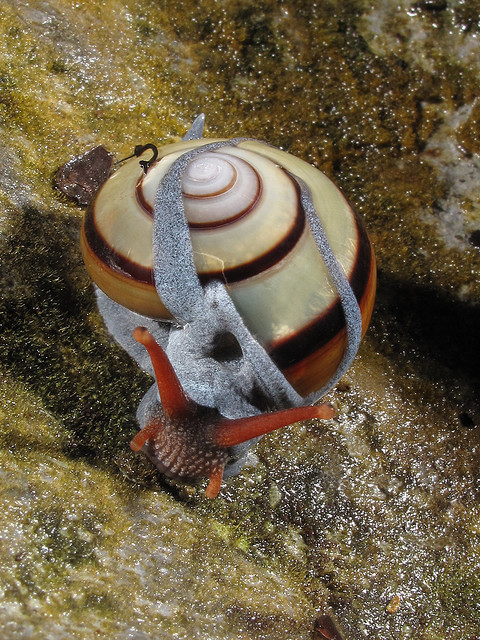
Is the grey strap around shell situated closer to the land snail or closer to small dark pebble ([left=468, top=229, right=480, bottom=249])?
the land snail

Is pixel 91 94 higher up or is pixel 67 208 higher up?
pixel 91 94

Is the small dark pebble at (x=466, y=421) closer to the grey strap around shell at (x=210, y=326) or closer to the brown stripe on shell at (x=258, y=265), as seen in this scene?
the grey strap around shell at (x=210, y=326)

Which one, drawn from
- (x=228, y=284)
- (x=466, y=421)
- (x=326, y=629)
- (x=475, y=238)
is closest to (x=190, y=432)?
(x=228, y=284)

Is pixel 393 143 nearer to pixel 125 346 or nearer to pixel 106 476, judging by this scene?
pixel 125 346

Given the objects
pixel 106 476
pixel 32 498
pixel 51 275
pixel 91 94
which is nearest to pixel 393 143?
pixel 91 94

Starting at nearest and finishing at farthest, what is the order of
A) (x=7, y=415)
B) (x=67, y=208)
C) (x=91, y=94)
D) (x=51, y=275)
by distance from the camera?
(x=7, y=415) < (x=51, y=275) < (x=67, y=208) < (x=91, y=94)

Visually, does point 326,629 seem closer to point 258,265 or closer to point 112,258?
point 258,265
